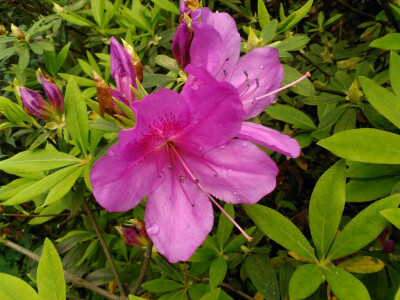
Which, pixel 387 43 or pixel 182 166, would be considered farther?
pixel 387 43

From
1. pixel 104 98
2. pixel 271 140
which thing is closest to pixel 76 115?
pixel 104 98

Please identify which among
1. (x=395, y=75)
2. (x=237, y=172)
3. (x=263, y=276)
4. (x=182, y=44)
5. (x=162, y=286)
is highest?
(x=182, y=44)

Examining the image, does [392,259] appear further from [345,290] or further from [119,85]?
[119,85]

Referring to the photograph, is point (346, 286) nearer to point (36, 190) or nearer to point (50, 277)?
point (50, 277)

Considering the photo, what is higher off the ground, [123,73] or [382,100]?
[123,73]

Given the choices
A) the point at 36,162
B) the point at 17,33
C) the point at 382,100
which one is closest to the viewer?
the point at 382,100
